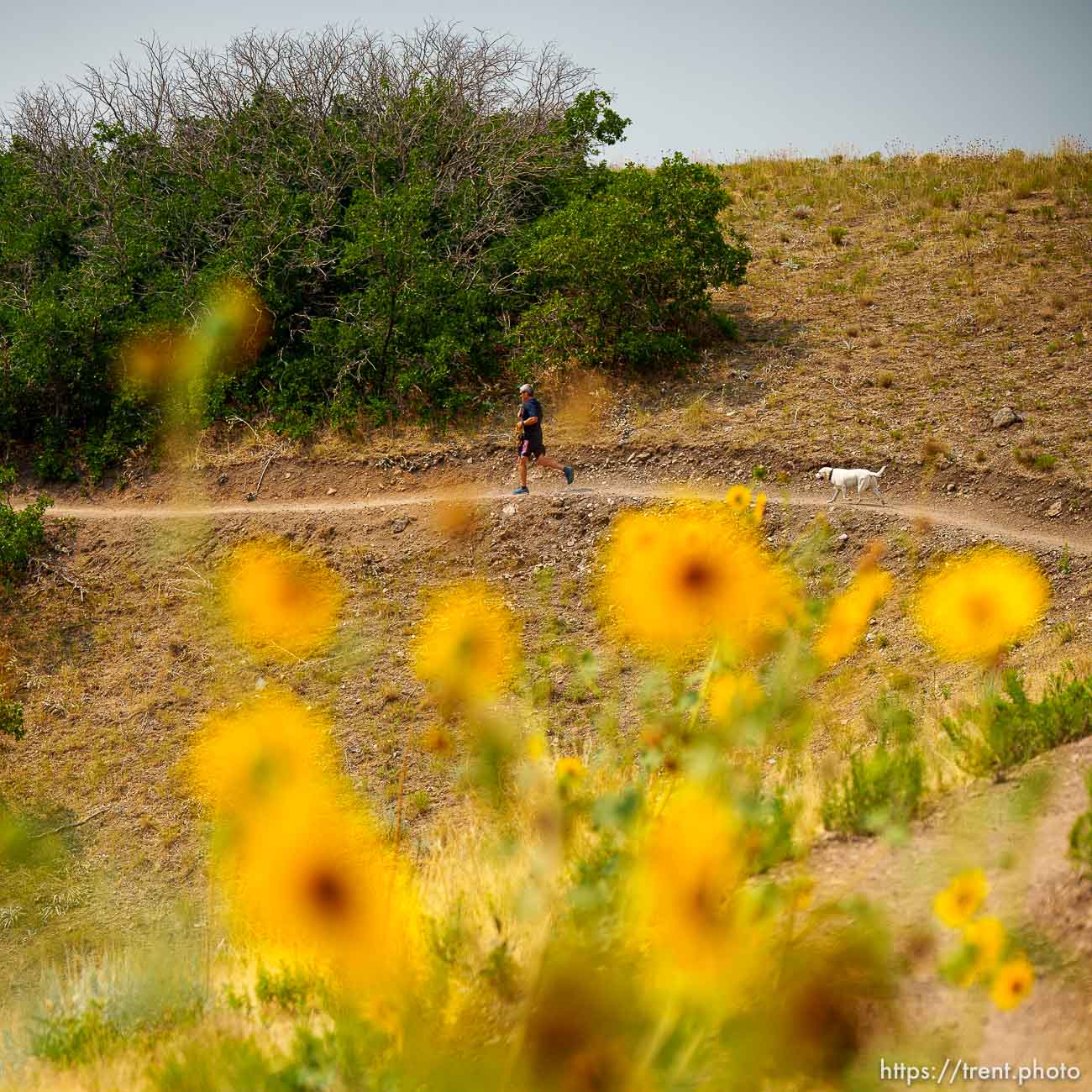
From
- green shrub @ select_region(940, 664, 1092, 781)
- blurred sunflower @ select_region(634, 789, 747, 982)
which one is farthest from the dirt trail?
blurred sunflower @ select_region(634, 789, 747, 982)

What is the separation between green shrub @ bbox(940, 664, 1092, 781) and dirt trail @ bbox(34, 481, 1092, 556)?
506 cm

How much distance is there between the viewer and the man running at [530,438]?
12.7 metres

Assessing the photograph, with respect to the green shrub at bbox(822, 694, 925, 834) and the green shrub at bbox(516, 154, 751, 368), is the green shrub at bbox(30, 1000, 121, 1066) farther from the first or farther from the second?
the green shrub at bbox(516, 154, 751, 368)

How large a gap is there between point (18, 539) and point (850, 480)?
1114 centimetres

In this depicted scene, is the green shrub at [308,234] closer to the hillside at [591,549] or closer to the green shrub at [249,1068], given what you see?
the hillside at [591,549]

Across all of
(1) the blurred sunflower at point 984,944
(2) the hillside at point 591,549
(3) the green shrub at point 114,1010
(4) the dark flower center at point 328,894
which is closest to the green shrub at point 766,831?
(2) the hillside at point 591,549

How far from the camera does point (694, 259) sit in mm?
15703

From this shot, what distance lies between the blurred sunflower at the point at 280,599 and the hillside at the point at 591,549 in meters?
0.23

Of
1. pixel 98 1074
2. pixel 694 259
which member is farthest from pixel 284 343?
pixel 98 1074

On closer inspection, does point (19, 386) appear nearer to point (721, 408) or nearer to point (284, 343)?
point (284, 343)

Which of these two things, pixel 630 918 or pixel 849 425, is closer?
pixel 630 918

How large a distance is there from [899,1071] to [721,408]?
477 inches

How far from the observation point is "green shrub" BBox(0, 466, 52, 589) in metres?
13.4

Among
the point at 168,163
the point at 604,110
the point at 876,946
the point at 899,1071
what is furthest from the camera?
the point at 604,110
